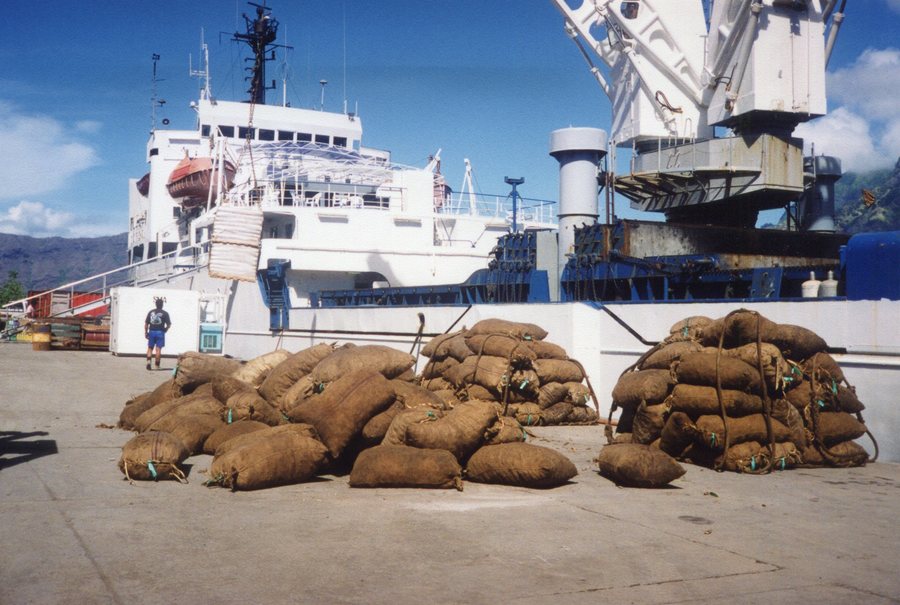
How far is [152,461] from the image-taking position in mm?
6801

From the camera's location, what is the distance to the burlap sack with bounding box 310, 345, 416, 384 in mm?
8695

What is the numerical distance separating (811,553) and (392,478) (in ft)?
10.3

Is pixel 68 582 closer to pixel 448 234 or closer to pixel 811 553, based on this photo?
pixel 811 553

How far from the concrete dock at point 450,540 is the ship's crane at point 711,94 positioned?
8.05 metres

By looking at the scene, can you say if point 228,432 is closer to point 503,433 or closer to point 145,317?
point 503,433

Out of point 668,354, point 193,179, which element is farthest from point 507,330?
point 193,179

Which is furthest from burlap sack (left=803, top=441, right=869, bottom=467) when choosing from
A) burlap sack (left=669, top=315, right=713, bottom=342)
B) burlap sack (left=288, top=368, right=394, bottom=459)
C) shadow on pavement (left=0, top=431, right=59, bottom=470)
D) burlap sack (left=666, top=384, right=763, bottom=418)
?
shadow on pavement (left=0, top=431, right=59, bottom=470)

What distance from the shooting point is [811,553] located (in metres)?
4.68

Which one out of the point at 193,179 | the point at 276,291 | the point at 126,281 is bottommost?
the point at 276,291

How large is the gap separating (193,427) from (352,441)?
210 centimetres

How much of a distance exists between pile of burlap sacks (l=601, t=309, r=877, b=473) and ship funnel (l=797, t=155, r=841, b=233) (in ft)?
31.3

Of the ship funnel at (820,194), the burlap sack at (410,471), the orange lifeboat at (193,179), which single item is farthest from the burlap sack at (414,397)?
the orange lifeboat at (193,179)

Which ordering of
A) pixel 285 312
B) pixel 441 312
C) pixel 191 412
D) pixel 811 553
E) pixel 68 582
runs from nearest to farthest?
1. pixel 68 582
2. pixel 811 553
3. pixel 191 412
4. pixel 441 312
5. pixel 285 312

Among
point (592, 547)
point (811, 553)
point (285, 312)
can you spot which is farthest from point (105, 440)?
point (285, 312)
